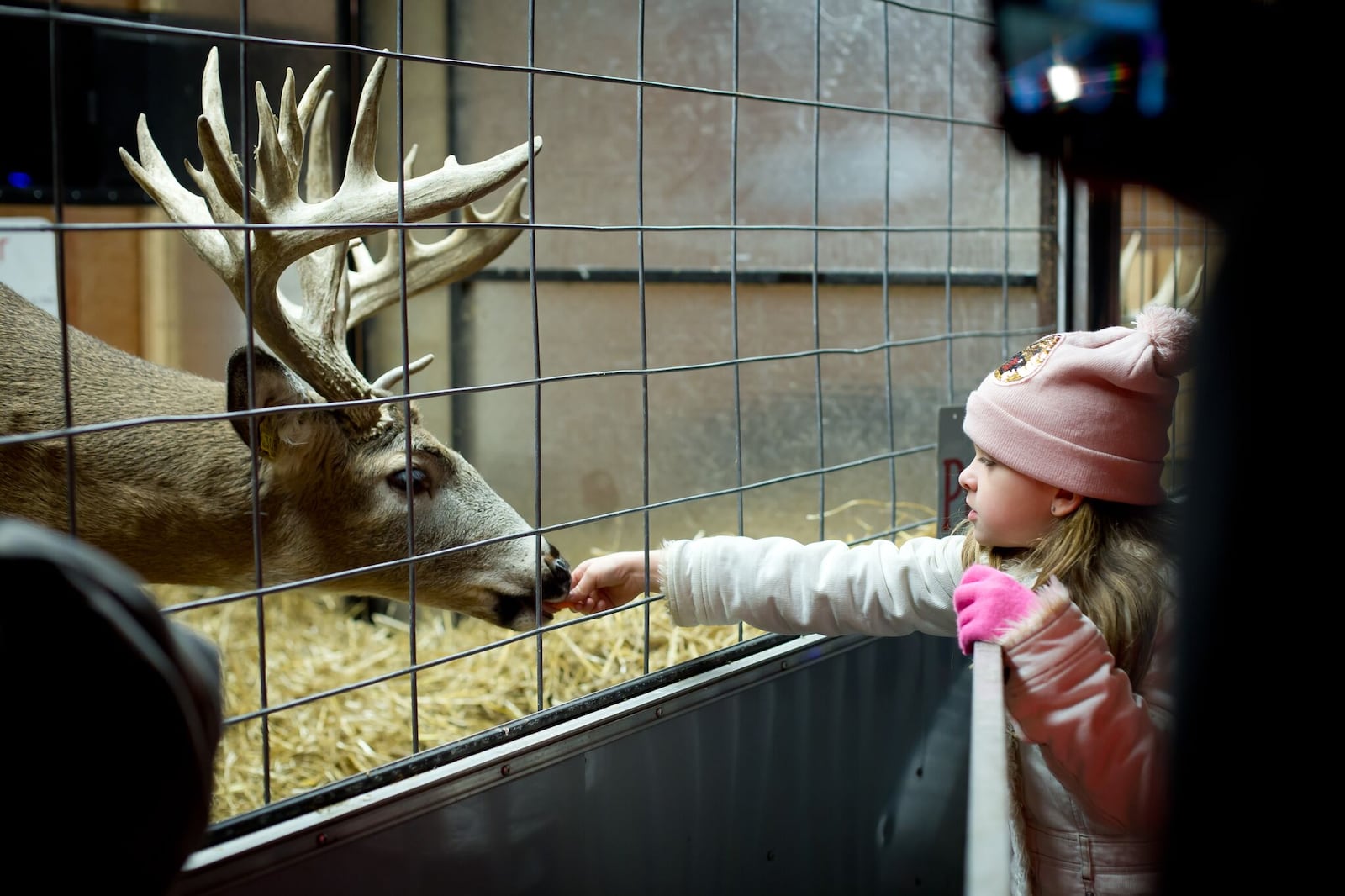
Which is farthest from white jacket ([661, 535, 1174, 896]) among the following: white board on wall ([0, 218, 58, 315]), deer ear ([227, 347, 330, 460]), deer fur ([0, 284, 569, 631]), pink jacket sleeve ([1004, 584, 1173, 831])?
white board on wall ([0, 218, 58, 315])

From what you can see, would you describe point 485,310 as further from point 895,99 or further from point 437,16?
point 895,99

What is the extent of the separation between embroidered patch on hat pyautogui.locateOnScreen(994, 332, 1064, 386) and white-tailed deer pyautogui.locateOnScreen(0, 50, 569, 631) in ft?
3.06

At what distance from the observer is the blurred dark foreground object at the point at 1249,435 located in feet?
1.22

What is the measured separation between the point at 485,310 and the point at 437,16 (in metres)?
0.93

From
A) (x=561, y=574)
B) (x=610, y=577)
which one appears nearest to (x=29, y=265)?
(x=561, y=574)

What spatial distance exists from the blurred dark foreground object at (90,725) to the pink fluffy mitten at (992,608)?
820mm

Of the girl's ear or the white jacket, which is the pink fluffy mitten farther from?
the girl's ear

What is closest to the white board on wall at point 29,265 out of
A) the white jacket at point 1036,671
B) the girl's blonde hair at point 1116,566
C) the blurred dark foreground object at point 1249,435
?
the white jacket at point 1036,671

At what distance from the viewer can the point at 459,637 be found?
3605 mm

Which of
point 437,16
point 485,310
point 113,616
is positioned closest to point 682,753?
point 113,616

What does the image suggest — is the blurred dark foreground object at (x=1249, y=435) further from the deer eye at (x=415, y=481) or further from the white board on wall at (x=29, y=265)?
the white board on wall at (x=29, y=265)

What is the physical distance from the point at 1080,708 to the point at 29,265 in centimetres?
332

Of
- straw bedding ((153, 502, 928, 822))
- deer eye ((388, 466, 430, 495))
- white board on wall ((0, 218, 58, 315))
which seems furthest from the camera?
white board on wall ((0, 218, 58, 315))

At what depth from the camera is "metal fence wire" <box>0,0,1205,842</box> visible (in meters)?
2.28
